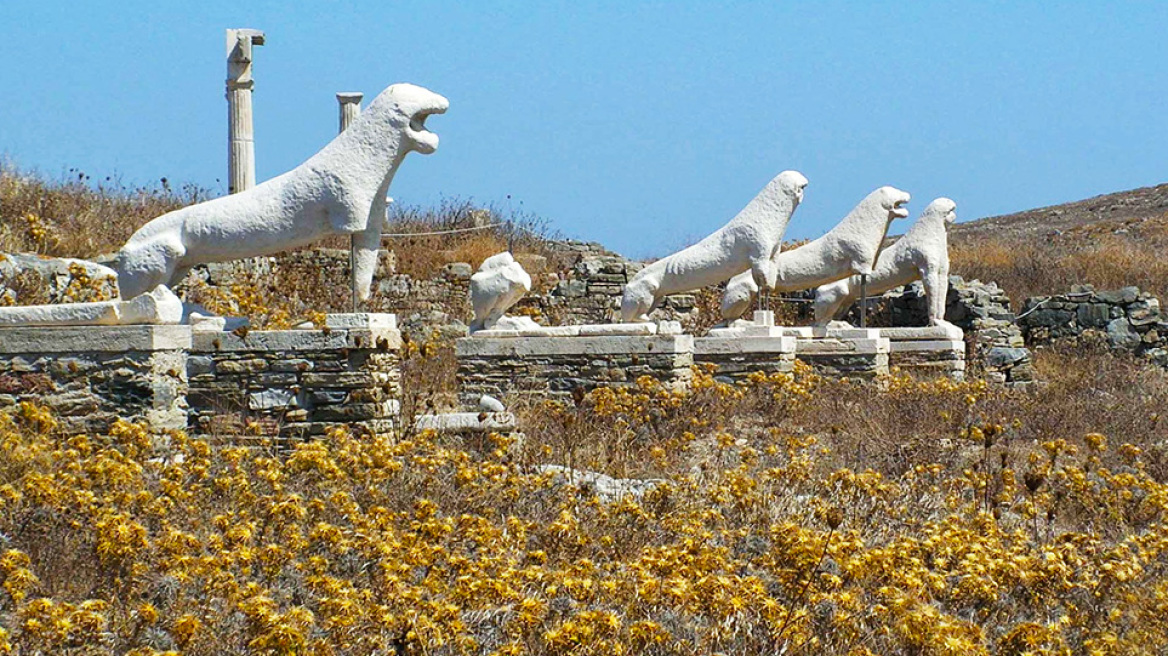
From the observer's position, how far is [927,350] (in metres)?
16.5

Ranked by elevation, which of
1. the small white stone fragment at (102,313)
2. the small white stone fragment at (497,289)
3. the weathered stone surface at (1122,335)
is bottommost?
the weathered stone surface at (1122,335)

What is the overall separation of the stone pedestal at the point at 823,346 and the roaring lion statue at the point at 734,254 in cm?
58

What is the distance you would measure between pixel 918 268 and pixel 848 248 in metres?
1.40

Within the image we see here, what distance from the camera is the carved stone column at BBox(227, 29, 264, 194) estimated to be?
57.6 ft

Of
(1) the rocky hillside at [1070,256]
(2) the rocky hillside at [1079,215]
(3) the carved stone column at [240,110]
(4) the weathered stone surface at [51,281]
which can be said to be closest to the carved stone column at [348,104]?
(3) the carved stone column at [240,110]

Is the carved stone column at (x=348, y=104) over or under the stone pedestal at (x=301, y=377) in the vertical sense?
over

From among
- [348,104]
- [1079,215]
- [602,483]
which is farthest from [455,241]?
[1079,215]

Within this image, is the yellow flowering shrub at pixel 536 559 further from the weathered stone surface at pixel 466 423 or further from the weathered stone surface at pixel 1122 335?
the weathered stone surface at pixel 1122 335

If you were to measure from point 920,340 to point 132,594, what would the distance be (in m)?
13.3

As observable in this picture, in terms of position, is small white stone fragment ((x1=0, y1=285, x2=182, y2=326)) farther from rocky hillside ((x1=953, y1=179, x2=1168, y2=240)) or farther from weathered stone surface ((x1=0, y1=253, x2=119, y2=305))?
rocky hillside ((x1=953, y1=179, x2=1168, y2=240))

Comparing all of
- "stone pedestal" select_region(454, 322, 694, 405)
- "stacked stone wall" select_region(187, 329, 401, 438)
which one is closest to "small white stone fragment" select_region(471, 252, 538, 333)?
"stone pedestal" select_region(454, 322, 694, 405)

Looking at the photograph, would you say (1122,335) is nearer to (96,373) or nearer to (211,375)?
(211,375)

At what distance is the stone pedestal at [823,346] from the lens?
1421 centimetres

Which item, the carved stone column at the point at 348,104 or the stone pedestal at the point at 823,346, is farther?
the carved stone column at the point at 348,104
